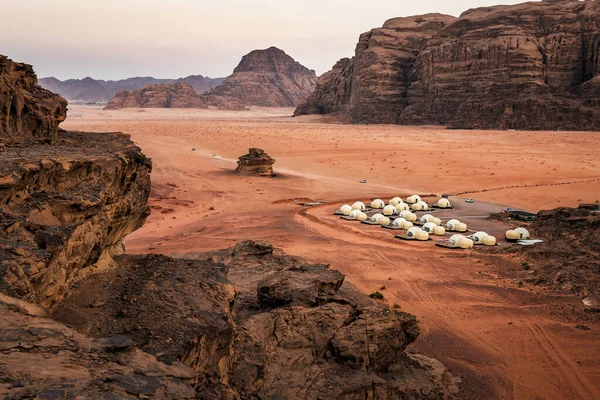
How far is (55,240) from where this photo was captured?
5.05 metres

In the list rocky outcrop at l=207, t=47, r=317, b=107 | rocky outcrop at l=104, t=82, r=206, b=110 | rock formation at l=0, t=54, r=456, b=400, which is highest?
rocky outcrop at l=207, t=47, r=317, b=107

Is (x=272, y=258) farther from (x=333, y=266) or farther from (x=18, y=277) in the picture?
(x=18, y=277)

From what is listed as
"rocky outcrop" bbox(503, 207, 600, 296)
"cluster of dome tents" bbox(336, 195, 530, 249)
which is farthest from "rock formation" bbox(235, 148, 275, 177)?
"rocky outcrop" bbox(503, 207, 600, 296)

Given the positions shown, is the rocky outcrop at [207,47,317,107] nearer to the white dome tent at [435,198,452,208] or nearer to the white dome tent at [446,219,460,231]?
the white dome tent at [435,198,452,208]

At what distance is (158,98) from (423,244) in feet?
480

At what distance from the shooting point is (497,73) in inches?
2712

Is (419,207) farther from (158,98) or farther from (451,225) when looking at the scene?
(158,98)

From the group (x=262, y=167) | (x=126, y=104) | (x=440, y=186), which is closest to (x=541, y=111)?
(x=440, y=186)

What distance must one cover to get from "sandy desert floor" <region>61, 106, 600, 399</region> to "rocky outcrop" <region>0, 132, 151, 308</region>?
6.20 meters

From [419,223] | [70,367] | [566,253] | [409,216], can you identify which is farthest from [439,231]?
[70,367]

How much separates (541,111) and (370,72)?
1114 inches

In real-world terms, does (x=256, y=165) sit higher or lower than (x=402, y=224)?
higher

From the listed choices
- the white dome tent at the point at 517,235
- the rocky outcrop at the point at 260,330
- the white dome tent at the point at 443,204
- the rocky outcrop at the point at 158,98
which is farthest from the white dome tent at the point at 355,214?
the rocky outcrop at the point at 158,98

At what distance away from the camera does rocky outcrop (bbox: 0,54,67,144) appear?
729cm
